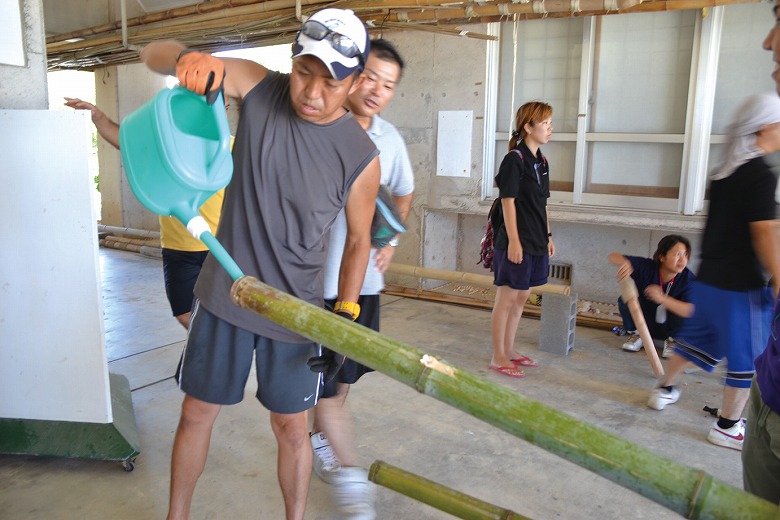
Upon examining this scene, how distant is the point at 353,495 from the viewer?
6.99 feet

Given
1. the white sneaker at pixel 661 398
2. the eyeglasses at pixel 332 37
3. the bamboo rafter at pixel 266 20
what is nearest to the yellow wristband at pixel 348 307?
the eyeglasses at pixel 332 37

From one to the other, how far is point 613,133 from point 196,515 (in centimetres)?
401

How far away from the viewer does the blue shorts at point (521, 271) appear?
11.2 ft

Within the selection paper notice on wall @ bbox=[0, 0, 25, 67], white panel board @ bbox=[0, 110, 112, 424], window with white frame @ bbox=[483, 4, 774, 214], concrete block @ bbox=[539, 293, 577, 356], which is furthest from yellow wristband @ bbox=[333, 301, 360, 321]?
window with white frame @ bbox=[483, 4, 774, 214]

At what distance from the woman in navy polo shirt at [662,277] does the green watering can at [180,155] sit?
101 inches

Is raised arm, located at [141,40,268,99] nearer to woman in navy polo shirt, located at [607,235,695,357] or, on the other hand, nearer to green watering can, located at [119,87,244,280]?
green watering can, located at [119,87,244,280]

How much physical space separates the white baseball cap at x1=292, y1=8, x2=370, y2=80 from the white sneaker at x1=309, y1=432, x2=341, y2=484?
1.43 m

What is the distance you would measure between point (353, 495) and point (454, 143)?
368 centimetres

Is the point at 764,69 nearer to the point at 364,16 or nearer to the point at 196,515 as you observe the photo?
the point at 364,16

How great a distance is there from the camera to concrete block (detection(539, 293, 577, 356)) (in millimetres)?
3918

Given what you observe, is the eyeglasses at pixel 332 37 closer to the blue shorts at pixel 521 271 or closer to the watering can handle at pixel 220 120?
the watering can handle at pixel 220 120

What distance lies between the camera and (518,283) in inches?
135

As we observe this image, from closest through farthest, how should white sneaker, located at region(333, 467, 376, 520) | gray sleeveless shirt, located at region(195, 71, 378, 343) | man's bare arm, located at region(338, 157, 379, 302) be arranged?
gray sleeveless shirt, located at region(195, 71, 378, 343), man's bare arm, located at region(338, 157, 379, 302), white sneaker, located at region(333, 467, 376, 520)

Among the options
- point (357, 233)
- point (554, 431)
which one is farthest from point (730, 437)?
point (554, 431)
